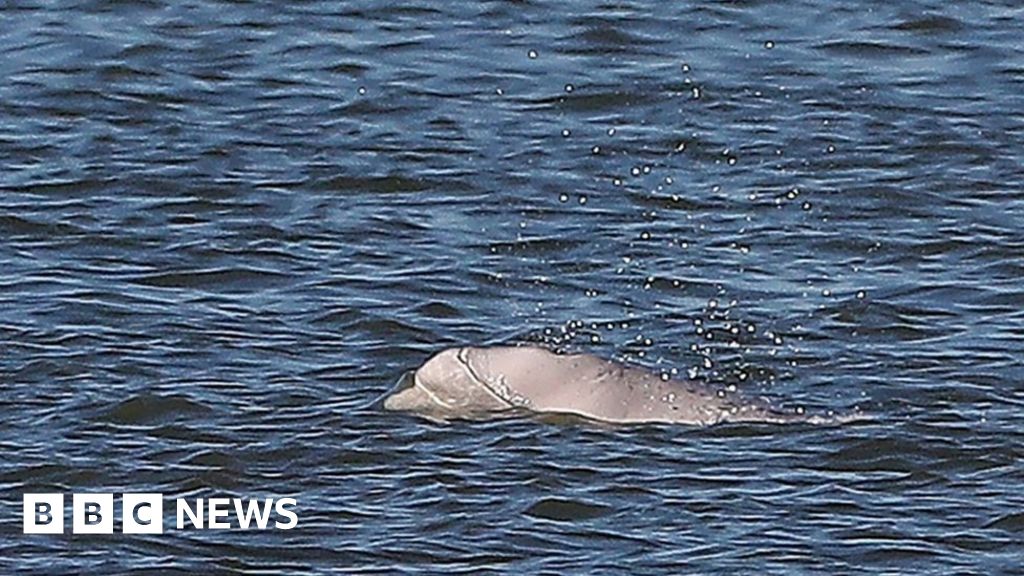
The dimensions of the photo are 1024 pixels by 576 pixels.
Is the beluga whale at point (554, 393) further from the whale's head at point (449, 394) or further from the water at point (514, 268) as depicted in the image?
the water at point (514, 268)

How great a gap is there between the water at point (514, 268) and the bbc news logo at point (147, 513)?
10 cm

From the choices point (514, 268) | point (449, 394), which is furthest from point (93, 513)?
Result: point (514, 268)

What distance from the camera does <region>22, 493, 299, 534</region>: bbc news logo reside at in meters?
13.1

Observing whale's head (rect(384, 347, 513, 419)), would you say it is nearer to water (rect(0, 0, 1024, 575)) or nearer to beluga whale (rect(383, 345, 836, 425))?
beluga whale (rect(383, 345, 836, 425))

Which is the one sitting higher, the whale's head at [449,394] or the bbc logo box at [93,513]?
the whale's head at [449,394]

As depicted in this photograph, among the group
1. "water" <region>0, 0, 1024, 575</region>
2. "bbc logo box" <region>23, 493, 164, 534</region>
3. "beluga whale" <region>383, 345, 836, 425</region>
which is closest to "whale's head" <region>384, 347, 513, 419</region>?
"beluga whale" <region>383, 345, 836, 425</region>

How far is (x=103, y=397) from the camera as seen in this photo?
48.0ft

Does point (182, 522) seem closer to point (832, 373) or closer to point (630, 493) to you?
point (630, 493)

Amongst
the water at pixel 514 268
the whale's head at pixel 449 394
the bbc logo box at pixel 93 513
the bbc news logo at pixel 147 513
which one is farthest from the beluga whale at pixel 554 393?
the bbc logo box at pixel 93 513

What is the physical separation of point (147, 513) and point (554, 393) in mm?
2339

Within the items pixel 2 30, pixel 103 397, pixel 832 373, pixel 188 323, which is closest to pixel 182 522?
pixel 103 397

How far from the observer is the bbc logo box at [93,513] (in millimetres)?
13039

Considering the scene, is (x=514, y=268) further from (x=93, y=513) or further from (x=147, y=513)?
(x=93, y=513)

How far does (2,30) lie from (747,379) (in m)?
8.43
